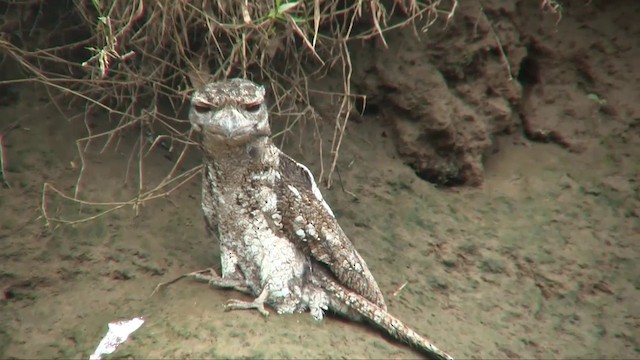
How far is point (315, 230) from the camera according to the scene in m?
3.38

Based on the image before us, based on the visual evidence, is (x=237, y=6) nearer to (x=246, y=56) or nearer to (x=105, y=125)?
(x=246, y=56)

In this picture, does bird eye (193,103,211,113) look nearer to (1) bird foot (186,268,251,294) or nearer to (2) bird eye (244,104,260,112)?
(2) bird eye (244,104,260,112)

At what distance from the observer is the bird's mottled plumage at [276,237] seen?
3275mm

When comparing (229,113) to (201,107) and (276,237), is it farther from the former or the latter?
(276,237)

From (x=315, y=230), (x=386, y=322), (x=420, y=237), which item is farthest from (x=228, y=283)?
(x=420, y=237)

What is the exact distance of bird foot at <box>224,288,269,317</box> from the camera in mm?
3193

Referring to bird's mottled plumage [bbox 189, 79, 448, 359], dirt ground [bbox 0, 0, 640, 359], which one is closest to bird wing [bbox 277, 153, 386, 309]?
bird's mottled plumage [bbox 189, 79, 448, 359]

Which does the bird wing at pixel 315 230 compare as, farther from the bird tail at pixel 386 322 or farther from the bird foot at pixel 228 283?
the bird foot at pixel 228 283

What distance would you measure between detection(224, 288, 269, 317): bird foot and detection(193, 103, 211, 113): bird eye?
0.81m

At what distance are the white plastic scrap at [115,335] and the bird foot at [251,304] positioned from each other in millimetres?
382

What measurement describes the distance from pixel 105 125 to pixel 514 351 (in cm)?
241

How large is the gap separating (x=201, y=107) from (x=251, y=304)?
851 millimetres

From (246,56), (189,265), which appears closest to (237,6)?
(246,56)

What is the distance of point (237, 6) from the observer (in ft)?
12.4
